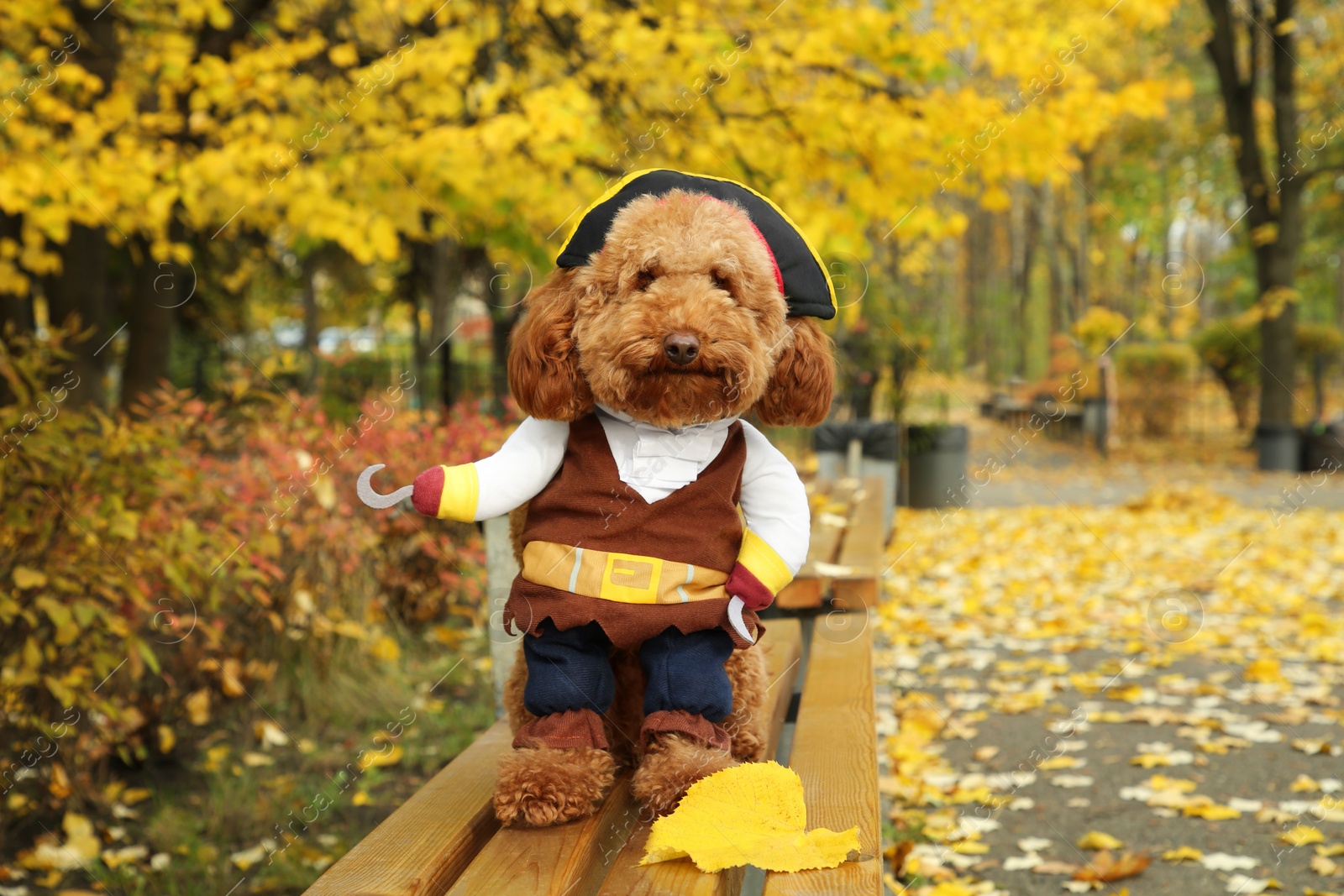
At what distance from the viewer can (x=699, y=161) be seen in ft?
16.1

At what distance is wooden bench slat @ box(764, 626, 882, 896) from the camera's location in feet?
4.95

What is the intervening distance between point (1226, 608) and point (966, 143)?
108 inches

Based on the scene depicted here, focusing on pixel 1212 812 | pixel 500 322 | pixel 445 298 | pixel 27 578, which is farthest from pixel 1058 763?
pixel 500 322

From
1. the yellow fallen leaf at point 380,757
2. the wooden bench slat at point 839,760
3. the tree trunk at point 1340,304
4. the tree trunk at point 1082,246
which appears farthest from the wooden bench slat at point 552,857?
the tree trunk at point 1340,304

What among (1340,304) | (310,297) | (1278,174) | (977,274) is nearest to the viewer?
(1278,174)

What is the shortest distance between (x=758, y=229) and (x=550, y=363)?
0.43 metres

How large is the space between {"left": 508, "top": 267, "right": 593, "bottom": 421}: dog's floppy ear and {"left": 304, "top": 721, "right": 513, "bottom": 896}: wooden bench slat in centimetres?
67

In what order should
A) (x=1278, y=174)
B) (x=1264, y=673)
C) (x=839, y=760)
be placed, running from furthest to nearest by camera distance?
(x=1278, y=174)
(x=1264, y=673)
(x=839, y=760)

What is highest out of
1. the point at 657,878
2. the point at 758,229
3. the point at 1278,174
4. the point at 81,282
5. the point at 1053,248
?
the point at 1053,248

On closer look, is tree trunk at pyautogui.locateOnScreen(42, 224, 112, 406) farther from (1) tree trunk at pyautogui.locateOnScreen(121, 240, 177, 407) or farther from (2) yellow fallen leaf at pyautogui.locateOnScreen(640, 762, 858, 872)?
(2) yellow fallen leaf at pyautogui.locateOnScreen(640, 762, 858, 872)

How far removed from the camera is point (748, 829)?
62.5 inches

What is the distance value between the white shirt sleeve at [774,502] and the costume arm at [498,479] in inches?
13.3

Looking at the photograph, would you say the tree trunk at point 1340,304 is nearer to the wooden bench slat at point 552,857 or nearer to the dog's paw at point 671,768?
the dog's paw at point 671,768

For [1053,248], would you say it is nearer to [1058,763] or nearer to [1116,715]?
[1116,715]
